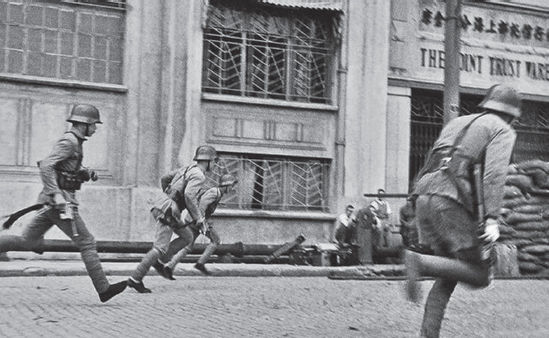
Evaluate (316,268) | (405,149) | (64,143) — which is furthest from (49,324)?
(405,149)

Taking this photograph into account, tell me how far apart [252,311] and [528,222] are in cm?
775

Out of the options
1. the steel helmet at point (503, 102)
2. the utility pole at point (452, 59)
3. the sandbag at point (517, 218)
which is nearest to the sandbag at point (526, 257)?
the sandbag at point (517, 218)

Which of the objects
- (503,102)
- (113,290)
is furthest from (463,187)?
(113,290)

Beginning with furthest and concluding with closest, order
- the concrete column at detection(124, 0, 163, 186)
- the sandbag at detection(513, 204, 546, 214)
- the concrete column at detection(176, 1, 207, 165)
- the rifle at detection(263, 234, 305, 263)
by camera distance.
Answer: the concrete column at detection(176, 1, 207, 165) < the concrete column at detection(124, 0, 163, 186) < the rifle at detection(263, 234, 305, 263) < the sandbag at detection(513, 204, 546, 214)

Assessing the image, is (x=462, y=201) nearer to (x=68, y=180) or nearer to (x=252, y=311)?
(x=252, y=311)

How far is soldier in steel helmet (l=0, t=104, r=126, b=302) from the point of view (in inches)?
361

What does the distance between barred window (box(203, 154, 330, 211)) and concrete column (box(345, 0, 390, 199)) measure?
0.61 m

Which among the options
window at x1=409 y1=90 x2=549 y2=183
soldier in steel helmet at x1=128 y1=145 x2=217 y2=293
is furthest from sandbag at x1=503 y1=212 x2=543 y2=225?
soldier in steel helmet at x1=128 y1=145 x2=217 y2=293

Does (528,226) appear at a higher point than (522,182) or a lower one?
lower

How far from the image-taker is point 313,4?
63.8 feet

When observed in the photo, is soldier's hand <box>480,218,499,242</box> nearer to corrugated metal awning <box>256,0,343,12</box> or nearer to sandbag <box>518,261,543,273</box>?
sandbag <box>518,261,543,273</box>

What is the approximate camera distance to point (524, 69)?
72.5ft

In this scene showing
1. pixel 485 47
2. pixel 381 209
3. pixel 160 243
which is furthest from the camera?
pixel 485 47

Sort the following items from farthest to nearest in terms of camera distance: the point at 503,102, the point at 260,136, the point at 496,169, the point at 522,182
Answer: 1. the point at 260,136
2. the point at 522,182
3. the point at 503,102
4. the point at 496,169
